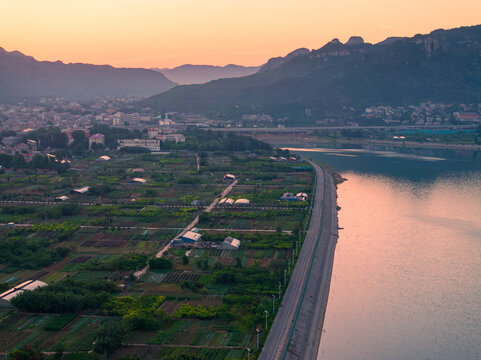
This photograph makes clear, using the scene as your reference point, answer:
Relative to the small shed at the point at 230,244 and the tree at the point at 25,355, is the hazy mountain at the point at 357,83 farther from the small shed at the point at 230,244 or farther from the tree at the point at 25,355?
the tree at the point at 25,355

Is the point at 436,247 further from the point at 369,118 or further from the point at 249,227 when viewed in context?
the point at 369,118

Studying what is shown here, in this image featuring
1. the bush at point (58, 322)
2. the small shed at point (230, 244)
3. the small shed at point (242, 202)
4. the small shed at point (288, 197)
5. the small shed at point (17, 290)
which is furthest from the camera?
the small shed at point (288, 197)

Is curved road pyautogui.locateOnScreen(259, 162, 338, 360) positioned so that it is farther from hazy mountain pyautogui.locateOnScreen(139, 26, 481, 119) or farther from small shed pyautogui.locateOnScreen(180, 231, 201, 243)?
hazy mountain pyautogui.locateOnScreen(139, 26, 481, 119)

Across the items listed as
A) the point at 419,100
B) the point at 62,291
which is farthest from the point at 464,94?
the point at 62,291

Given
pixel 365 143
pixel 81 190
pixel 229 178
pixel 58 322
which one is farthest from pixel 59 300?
pixel 365 143

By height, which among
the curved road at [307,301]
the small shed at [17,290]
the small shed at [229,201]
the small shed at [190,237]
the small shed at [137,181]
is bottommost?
the curved road at [307,301]

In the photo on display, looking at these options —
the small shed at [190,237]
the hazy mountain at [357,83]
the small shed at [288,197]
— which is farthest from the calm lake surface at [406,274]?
the hazy mountain at [357,83]
